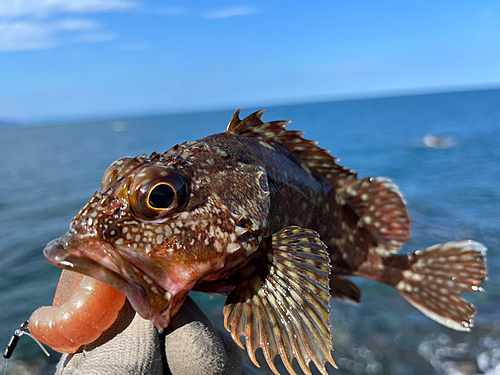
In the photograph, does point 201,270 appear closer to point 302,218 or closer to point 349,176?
point 302,218

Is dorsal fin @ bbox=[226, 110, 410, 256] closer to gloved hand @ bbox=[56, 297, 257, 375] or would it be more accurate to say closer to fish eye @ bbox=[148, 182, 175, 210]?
fish eye @ bbox=[148, 182, 175, 210]

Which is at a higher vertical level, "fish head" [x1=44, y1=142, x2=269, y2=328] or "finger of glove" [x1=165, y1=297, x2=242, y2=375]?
"fish head" [x1=44, y1=142, x2=269, y2=328]

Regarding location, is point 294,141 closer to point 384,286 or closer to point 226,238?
point 226,238

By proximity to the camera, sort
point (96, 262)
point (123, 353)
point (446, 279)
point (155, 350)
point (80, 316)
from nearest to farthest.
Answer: point (96, 262) → point (80, 316) → point (123, 353) → point (155, 350) → point (446, 279)

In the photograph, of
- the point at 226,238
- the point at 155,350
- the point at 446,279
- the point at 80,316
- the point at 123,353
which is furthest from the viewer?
the point at 446,279

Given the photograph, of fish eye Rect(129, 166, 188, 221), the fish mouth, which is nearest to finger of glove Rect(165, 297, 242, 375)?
the fish mouth

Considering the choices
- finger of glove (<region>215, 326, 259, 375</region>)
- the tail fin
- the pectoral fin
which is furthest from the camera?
the tail fin

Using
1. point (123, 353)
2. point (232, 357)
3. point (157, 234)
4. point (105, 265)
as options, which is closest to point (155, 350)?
point (123, 353)
